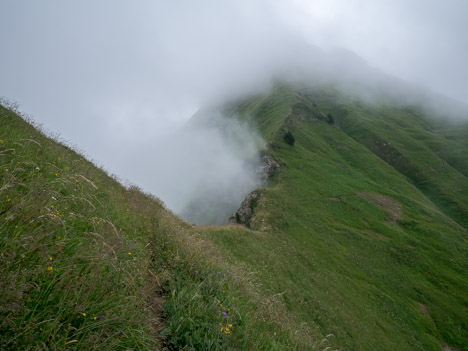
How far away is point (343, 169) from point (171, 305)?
6378cm

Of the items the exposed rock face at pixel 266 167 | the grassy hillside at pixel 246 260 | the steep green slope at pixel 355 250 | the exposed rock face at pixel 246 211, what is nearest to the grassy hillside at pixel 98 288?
the grassy hillside at pixel 246 260

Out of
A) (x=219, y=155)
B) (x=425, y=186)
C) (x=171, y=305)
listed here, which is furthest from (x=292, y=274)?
(x=425, y=186)

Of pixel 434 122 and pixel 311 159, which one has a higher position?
pixel 434 122

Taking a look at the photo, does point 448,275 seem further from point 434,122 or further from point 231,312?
point 434,122

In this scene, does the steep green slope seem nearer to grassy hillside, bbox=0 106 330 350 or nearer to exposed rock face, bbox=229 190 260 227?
exposed rock face, bbox=229 190 260 227

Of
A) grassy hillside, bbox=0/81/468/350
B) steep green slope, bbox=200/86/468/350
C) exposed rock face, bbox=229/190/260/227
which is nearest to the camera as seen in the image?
grassy hillside, bbox=0/81/468/350

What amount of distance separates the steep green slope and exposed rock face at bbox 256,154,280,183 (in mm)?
1519

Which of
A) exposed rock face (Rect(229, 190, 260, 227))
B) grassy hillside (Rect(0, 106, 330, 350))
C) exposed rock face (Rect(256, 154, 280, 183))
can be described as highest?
exposed rock face (Rect(256, 154, 280, 183))

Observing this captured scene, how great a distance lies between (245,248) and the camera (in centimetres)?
2295

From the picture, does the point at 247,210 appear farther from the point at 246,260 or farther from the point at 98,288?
the point at 98,288

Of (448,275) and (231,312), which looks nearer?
(231,312)

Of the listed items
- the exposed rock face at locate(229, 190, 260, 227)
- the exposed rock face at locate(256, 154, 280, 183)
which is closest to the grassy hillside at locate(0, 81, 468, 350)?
the exposed rock face at locate(229, 190, 260, 227)

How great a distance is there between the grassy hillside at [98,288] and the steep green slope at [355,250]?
5.68ft

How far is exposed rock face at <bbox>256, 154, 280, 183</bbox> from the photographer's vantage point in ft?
165
